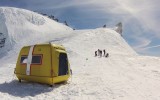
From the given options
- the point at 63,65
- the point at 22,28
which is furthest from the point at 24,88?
the point at 22,28

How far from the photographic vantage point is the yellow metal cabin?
16469 millimetres

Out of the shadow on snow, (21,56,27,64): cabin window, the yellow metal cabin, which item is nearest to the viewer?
the shadow on snow

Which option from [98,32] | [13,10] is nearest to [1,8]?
[13,10]

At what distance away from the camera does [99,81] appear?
19.0 metres

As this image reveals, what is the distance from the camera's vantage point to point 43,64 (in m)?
16.6

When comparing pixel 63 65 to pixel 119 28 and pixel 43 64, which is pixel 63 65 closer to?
pixel 43 64

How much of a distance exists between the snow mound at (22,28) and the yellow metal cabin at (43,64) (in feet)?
178

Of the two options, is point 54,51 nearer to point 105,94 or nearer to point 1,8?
point 105,94

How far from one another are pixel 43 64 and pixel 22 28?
247 feet

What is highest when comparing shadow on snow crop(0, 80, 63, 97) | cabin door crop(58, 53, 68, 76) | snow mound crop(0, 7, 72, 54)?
snow mound crop(0, 7, 72, 54)

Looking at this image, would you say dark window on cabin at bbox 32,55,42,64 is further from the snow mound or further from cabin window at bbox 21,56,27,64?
the snow mound

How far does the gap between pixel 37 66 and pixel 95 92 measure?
11.7ft

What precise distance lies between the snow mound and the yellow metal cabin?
54127mm

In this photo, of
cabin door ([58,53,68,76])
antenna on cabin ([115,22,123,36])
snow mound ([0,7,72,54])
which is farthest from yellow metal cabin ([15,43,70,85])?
antenna on cabin ([115,22,123,36])
